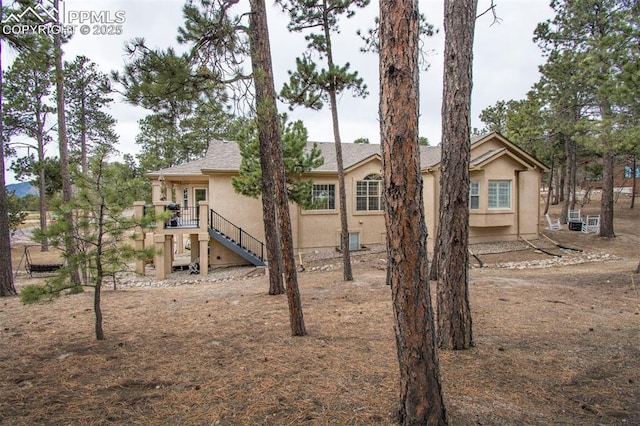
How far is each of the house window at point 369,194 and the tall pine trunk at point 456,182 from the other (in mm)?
12214

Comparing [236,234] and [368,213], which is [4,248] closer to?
[236,234]

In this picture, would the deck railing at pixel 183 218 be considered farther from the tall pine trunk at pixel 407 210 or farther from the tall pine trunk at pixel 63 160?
the tall pine trunk at pixel 407 210

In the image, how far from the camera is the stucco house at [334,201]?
14695mm

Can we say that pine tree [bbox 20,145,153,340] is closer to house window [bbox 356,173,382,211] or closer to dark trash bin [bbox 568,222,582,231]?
house window [bbox 356,173,382,211]

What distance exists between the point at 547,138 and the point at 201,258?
57.2ft

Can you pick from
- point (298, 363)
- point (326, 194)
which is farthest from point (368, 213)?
point (298, 363)

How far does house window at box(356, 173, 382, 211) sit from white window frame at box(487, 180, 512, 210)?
4.80 metres

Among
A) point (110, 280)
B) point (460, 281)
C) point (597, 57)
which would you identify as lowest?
point (110, 280)

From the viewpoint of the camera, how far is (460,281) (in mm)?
4133

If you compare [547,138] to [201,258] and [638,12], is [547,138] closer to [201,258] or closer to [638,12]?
[638,12]

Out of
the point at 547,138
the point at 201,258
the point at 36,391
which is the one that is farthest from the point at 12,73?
the point at 547,138

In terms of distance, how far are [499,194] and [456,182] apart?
13562 millimetres

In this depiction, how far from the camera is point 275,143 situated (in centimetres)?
538

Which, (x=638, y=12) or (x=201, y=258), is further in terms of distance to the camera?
(x=201, y=258)
